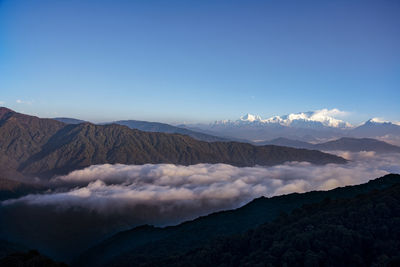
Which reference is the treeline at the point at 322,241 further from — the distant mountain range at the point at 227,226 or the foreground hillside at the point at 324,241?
the distant mountain range at the point at 227,226

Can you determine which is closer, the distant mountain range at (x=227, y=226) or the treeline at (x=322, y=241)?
the treeline at (x=322, y=241)

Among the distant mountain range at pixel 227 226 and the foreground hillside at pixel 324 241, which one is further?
the distant mountain range at pixel 227 226

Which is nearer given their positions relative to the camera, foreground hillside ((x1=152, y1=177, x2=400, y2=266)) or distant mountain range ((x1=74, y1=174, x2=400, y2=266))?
foreground hillside ((x1=152, y1=177, x2=400, y2=266))

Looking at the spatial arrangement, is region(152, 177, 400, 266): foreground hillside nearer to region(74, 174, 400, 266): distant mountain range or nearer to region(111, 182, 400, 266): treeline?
region(111, 182, 400, 266): treeline

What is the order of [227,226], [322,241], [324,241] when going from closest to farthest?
[324,241], [322,241], [227,226]

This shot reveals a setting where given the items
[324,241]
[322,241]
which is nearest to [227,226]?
[322,241]

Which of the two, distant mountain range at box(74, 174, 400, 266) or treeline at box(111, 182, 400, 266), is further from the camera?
distant mountain range at box(74, 174, 400, 266)

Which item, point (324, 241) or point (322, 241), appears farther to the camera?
point (322, 241)

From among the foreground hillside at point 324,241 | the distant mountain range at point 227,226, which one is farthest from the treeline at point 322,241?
the distant mountain range at point 227,226

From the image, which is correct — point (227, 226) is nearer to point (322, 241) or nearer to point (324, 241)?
point (322, 241)

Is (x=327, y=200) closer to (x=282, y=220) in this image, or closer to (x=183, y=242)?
(x=282, y=220)

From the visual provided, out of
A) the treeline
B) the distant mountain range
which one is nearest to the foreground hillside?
the treeline

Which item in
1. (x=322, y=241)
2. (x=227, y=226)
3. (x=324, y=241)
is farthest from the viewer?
(x=227, y=226)
